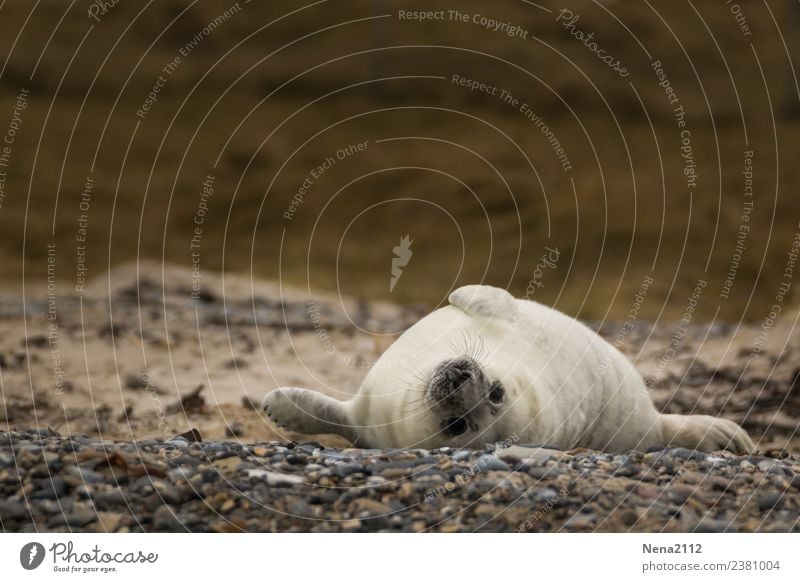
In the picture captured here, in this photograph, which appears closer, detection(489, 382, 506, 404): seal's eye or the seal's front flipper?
detection(489, 382, 506, 404): seal's eye

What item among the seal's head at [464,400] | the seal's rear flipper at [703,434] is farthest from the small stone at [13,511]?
the seal's rear flipper at [703,434]

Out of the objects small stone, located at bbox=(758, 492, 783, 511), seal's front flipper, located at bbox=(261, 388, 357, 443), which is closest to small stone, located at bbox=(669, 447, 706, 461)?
small stone, located at bbox=(758, 492, 783, 511)

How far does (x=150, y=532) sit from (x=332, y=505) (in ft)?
2.45

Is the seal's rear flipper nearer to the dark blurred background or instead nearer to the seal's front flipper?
the seal's front flipper

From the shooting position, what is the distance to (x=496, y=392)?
4445 mm

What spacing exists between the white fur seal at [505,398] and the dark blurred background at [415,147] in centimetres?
600

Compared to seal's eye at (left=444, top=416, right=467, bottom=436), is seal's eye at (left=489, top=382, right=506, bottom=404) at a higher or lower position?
higher

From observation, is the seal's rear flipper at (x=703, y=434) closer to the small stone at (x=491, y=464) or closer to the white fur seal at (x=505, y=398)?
the white fur seal at (x=505, y=398)

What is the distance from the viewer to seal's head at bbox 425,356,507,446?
423 cm

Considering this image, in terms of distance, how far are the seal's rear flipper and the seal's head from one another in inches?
52.3

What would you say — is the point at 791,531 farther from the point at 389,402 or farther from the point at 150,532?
the point at 150,532

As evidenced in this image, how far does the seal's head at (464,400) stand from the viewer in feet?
13.9

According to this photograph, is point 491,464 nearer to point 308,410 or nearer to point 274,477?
point 274,477

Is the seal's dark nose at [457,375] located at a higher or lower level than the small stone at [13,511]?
higher
